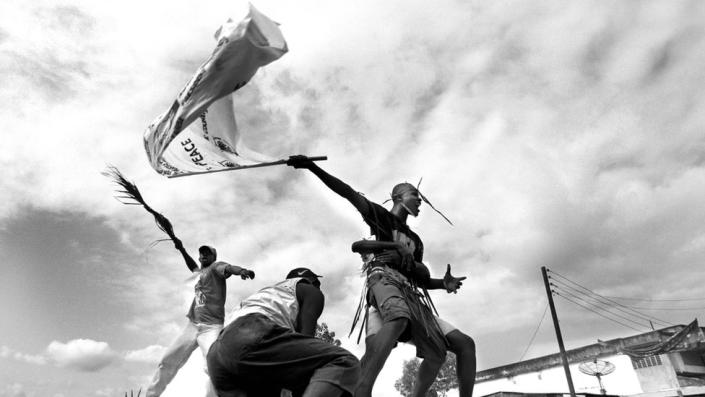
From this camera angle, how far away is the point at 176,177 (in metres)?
3.43

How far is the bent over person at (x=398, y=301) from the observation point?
11.1 feet

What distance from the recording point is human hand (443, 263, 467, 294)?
4.05 meters

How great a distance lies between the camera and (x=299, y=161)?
3.38 meters

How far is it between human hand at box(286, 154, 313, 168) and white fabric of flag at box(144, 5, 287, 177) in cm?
20

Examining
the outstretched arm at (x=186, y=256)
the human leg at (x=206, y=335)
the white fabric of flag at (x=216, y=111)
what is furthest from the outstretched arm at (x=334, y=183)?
the outstretched arm at (x=186, y=256)

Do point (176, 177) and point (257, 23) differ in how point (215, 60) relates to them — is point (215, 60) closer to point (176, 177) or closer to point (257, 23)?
point (257, 23)

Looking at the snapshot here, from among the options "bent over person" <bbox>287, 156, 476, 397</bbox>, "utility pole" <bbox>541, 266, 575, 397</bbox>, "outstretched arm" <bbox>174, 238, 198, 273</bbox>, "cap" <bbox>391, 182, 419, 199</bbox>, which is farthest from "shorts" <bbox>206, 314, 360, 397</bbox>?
"utility pole" <bbox>541, 266, 575, 397</bbox>

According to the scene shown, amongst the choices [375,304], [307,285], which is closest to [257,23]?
[307,285]

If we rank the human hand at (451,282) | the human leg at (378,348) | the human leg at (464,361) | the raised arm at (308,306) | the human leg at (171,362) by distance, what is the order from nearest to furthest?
the raised arm at (308,306)
the human leg at (378,348)
the human leg at (464,361)
the human hand at (451,282)
the human leg at (171,362)

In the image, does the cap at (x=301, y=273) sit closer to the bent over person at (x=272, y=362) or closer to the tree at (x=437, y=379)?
the bent over person at (x=272, y=362)

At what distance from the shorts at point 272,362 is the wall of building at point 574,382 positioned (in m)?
37.4

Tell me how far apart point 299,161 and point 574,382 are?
39.4 meters

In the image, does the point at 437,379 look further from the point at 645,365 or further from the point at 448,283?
the point at 448,283

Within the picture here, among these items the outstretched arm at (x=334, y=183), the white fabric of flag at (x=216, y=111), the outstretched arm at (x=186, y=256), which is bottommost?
the outstretched arm at (x=334, y=183)
